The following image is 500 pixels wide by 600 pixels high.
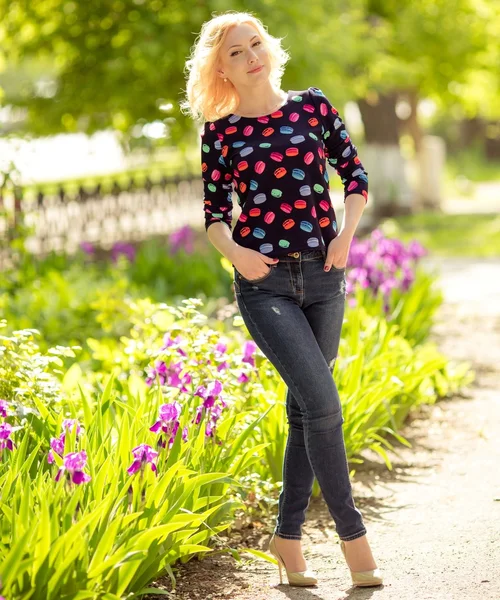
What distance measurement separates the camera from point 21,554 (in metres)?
2.48

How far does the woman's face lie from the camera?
126 inches

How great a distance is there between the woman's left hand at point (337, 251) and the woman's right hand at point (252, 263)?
0.17 metres

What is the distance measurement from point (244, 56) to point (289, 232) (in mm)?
609

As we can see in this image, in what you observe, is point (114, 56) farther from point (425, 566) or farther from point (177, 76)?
point (425, 566)

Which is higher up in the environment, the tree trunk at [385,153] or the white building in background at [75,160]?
the white building in background at [75,160]

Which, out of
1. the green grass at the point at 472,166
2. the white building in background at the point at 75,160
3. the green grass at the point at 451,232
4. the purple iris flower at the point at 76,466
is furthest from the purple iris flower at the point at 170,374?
the white building in background at the point at 75,160

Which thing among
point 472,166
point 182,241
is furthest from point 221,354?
point 472,166

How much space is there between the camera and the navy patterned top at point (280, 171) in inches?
122

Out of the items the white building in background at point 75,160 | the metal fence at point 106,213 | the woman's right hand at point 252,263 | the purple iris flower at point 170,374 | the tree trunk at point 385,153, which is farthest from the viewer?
the white building in background at point 75,160

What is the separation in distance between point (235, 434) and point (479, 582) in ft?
3.79

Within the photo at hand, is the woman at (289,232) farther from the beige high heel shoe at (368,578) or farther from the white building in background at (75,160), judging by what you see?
the white building in background at (75,160)

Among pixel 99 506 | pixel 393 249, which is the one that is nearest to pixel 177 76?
pixel 393 249

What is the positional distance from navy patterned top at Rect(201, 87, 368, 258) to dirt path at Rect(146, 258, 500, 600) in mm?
1151

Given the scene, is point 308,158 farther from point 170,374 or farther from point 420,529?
point 420,529
